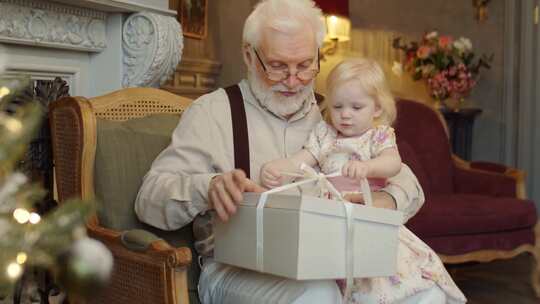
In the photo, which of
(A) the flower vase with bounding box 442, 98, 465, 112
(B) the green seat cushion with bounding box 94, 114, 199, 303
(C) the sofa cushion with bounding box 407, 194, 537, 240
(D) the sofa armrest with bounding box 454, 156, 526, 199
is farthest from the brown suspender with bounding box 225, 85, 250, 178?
(A) the flower vase with bounding box 442, 98, 465, 112

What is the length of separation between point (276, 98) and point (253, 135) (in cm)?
13

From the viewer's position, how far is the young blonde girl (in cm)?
184

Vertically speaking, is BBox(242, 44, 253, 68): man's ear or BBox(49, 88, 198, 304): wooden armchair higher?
BBox(242, 44, 253, 68): man's ear

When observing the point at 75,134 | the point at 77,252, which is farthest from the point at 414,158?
the point at 77,252

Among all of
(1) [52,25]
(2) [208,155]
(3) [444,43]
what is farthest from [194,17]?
(2) [208,155]

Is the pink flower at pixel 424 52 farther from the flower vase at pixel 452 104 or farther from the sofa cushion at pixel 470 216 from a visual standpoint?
the sofa cushion at pixel 470 216

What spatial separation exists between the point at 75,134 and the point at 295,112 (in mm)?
644

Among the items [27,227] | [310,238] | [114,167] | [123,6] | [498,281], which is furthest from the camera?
[498,281]

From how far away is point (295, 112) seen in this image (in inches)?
85.1

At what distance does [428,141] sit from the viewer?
4828 millimetres

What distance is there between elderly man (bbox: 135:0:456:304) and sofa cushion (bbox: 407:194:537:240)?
198cm

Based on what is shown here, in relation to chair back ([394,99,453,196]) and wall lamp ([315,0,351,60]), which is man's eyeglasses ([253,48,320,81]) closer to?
chair back ([394,99,453,196])

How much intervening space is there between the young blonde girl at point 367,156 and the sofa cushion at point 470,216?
207cm

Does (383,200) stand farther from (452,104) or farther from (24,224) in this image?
(452,104)
